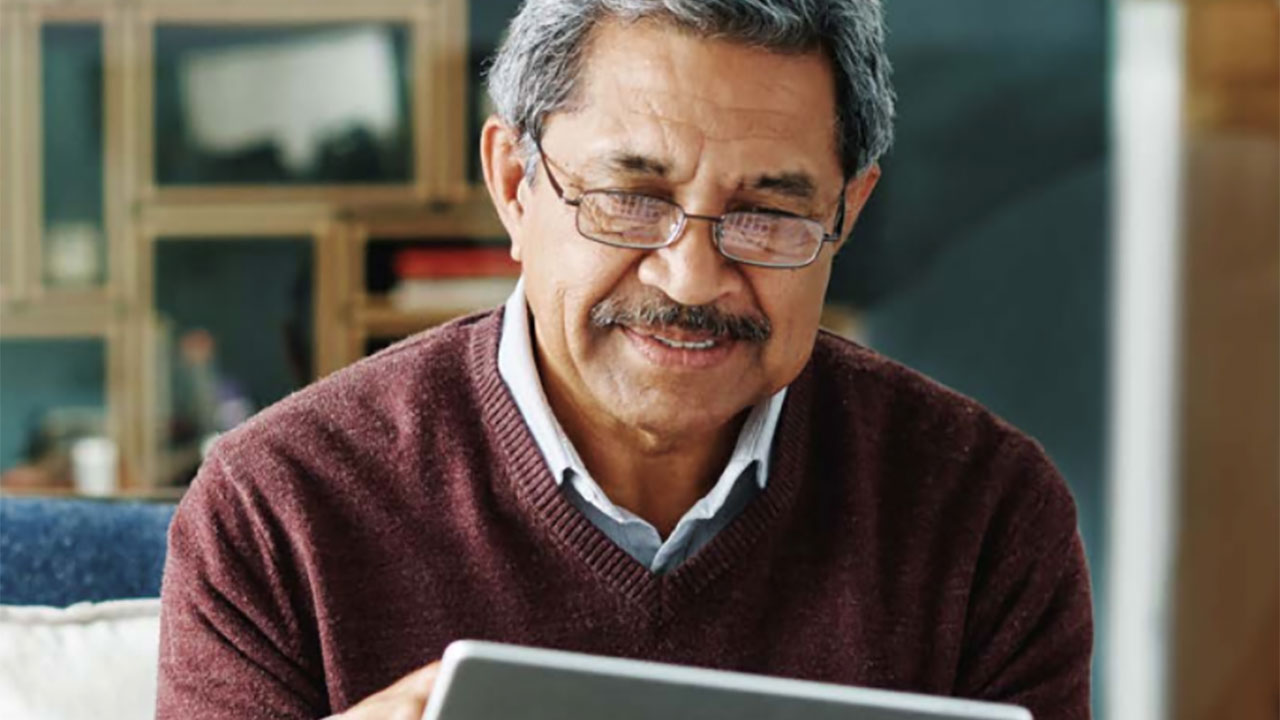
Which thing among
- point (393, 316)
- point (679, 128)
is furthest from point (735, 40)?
point (393, 316)

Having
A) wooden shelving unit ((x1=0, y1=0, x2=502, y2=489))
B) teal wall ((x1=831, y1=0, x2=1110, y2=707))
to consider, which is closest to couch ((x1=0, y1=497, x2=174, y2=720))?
wooden shelving unit ((x1=0, y1=0, x2=502, y2=489))

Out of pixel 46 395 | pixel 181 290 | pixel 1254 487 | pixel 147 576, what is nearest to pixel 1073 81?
pixel 1254 487

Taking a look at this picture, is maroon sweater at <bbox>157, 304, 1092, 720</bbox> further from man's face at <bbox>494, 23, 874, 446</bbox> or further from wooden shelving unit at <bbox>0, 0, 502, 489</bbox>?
wooden shelving unit at <bbox>0, 0, 502, 489</bbox>

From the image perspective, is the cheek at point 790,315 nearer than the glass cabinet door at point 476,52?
Yes

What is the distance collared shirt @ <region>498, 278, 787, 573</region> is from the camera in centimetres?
A: 125

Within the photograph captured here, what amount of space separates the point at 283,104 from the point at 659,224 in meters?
2.09

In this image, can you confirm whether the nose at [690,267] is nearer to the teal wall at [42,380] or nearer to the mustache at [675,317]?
the mustache at [675,317]

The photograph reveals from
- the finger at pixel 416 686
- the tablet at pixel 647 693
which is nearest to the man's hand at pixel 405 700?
the finger at pixel 416 686

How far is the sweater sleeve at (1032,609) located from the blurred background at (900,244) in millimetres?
1729

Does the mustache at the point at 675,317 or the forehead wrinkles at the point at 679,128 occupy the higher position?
A: the forehead wrinkles at the point at 679,128

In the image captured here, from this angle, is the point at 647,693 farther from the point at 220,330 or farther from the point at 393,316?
the point at 220,330

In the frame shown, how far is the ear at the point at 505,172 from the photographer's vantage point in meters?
1.25

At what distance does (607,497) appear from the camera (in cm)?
127

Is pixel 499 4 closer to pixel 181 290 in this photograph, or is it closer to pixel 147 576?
pixel 181 290
